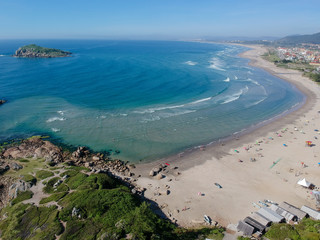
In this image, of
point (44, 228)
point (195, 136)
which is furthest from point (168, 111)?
point (44, 228)

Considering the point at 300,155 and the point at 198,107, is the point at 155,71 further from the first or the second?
the point at 300,155

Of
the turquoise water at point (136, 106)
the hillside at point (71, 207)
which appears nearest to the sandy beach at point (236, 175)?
the hillside at point (71, 207)

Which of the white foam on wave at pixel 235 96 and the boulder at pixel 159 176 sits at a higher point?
the white foam on wave at pixel 235 96

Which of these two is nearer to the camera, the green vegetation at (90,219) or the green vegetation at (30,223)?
the green vegetation at (90,219)

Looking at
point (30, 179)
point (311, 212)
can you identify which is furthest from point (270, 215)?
point (30, 179)

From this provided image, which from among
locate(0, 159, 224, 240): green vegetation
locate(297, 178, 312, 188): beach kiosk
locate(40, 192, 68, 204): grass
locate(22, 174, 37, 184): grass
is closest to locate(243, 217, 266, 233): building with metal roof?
locate(0, 159, 224, 240): green vegetation

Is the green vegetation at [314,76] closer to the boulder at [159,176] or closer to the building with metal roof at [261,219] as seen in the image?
the building with metal roof at [261,219]
